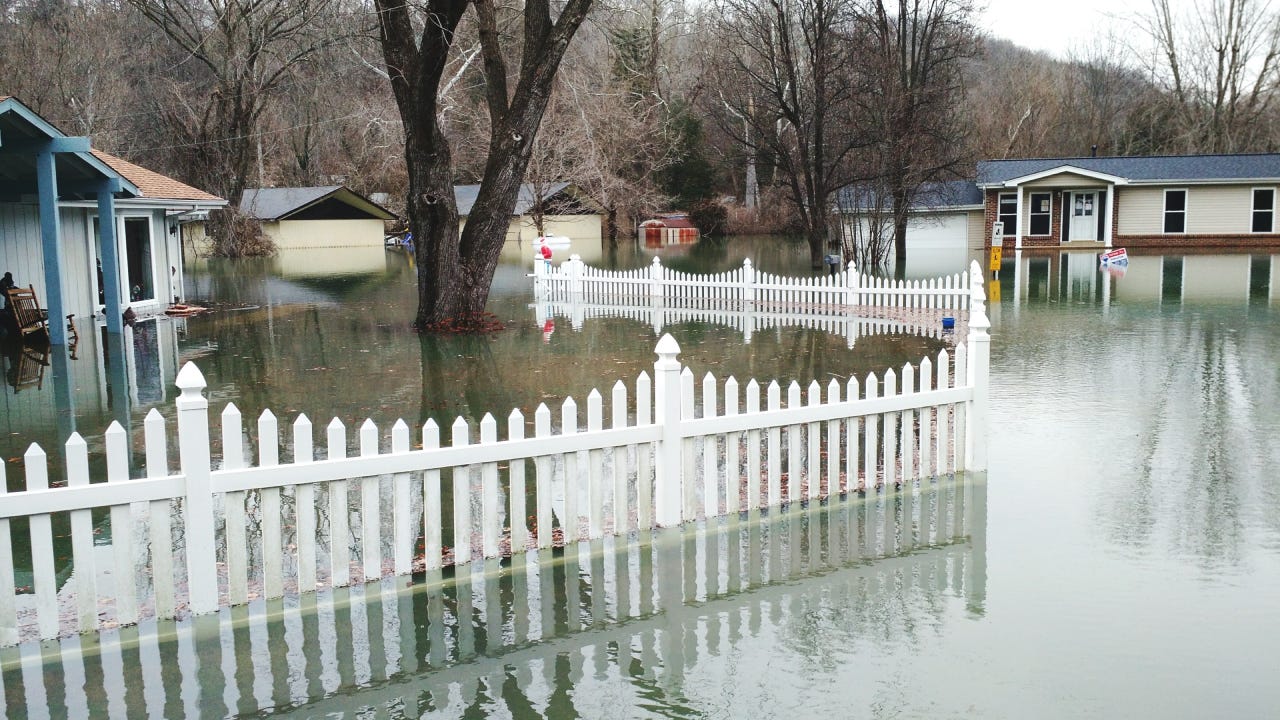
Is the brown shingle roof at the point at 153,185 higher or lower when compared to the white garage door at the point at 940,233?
higher

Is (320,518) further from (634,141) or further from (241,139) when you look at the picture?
(634,141)

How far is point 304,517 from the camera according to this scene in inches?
220

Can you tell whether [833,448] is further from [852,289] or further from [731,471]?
[852,289]

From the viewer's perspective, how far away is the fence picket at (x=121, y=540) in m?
4.99

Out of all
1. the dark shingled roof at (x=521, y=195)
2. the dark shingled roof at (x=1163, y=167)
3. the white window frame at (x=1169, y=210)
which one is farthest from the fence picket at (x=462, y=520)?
the dark shingled roof at (x=521, y=195)

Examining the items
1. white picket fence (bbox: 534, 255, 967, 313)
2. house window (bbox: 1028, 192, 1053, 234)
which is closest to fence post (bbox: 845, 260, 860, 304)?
white picket fence (bbox: 534, 255, 967, 313)

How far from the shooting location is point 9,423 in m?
11.0

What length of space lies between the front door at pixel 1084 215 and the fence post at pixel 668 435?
4143 cm

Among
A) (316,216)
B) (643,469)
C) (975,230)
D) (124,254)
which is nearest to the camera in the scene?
(643,469)

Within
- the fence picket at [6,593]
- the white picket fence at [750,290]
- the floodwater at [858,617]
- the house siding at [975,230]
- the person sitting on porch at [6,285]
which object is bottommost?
the floodwater at [858,617]

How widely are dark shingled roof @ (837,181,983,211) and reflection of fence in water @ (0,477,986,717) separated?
2566cm

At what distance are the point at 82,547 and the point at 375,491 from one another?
4.50 feet

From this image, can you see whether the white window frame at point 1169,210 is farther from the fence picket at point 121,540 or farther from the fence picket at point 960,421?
the fence picket at point 121,540

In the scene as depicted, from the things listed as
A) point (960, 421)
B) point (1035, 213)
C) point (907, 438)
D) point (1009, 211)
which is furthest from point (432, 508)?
point (1035, 213)
